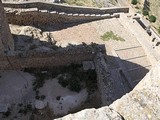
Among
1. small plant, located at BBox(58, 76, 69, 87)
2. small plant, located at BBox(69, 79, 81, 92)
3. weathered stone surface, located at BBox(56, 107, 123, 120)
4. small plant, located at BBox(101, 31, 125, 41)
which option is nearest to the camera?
weathered stone surface, located at BBox(56, 107, 123, 120)

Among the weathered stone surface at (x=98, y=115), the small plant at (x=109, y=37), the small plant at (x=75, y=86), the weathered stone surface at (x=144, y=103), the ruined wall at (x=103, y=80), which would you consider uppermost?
the weathered stone surface at (x=144, y=103)

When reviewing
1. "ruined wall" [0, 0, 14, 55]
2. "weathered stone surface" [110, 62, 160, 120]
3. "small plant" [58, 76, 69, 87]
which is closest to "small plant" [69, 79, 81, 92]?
"small plant" [58, 76, 69, 87]

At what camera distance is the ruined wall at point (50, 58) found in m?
15.4

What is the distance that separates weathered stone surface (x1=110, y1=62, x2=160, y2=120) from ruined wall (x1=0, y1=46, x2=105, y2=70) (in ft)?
31.7

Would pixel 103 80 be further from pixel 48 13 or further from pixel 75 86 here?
pixel 48 13

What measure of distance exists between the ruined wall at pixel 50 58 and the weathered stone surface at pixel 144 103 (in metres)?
9.67

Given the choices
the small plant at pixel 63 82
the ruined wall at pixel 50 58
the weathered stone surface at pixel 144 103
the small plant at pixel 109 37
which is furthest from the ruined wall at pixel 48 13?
the weathered stone surface at pixel 144 103

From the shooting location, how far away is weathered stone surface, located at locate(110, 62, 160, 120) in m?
5.93

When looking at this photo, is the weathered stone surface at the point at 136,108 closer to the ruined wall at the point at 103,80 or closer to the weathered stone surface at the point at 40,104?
the ruined wall at the point at 103,80

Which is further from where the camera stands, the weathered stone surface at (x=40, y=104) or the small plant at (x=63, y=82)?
the small plant at (x=63, y=82)

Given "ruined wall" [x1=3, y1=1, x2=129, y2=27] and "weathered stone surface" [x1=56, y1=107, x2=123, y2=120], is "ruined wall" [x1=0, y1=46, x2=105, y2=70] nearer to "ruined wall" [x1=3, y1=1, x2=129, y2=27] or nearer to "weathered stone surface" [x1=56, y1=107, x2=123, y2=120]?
"ruined wall" [x1=3, y1=1, x2=129, y2=27]

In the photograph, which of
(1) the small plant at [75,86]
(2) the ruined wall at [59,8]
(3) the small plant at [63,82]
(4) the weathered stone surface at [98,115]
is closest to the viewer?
(4) the weathered stone surface at [98,115]

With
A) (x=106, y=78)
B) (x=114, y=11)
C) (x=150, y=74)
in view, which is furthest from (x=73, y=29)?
(x=150, y=74)

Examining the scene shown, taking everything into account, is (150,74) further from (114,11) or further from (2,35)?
(114,11)
